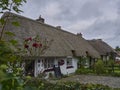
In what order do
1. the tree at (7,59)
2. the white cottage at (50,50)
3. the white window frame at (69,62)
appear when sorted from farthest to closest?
the white window frame at (69,62) < the white cottage at (50,50) < the tree at (7,59)

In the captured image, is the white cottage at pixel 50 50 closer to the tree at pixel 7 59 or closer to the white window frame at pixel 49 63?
the white window frame at pixel 49 63

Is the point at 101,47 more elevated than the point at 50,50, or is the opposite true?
the point at 101,47

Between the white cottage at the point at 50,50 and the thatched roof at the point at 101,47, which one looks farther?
the thatched roof at the point at 101,47

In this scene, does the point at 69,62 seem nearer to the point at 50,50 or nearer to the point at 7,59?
the point at 50,50

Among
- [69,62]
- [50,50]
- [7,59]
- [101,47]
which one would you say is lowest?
[7,59]

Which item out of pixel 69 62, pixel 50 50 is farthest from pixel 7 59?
pixel 69 62

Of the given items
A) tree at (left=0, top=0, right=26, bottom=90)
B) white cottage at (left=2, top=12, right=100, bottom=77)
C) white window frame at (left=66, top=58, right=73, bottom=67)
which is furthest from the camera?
white window frame at (left=66, top=58, right=73, bottom=67)

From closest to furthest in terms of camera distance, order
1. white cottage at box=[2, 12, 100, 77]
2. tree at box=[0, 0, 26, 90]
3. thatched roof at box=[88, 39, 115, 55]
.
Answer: tree at box=[0, 0, 26, 90] → white cottage at box=[2, 12, 100, 77] → thatched roof at box=[88, 39, 115, 55]

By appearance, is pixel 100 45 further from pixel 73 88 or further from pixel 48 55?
pixel 73 88

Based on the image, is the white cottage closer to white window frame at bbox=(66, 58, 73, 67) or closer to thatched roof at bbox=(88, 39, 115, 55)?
white window frame at bbox=(66, 58, 73, 67)

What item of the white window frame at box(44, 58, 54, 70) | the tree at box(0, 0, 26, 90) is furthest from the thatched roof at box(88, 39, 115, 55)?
the tree at box(0, 0, 26, 90)

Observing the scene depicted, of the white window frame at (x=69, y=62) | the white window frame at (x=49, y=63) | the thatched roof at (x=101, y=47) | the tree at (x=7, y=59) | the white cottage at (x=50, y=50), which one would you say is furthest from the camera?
the thatched roof at (x=101, y=47)

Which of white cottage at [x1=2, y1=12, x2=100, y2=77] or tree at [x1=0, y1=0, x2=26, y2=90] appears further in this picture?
white cottage at [x1=2, y1=12, x2=100, y2=77]

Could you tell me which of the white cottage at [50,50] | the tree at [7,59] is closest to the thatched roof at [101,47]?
the white cottage at [50,50]
